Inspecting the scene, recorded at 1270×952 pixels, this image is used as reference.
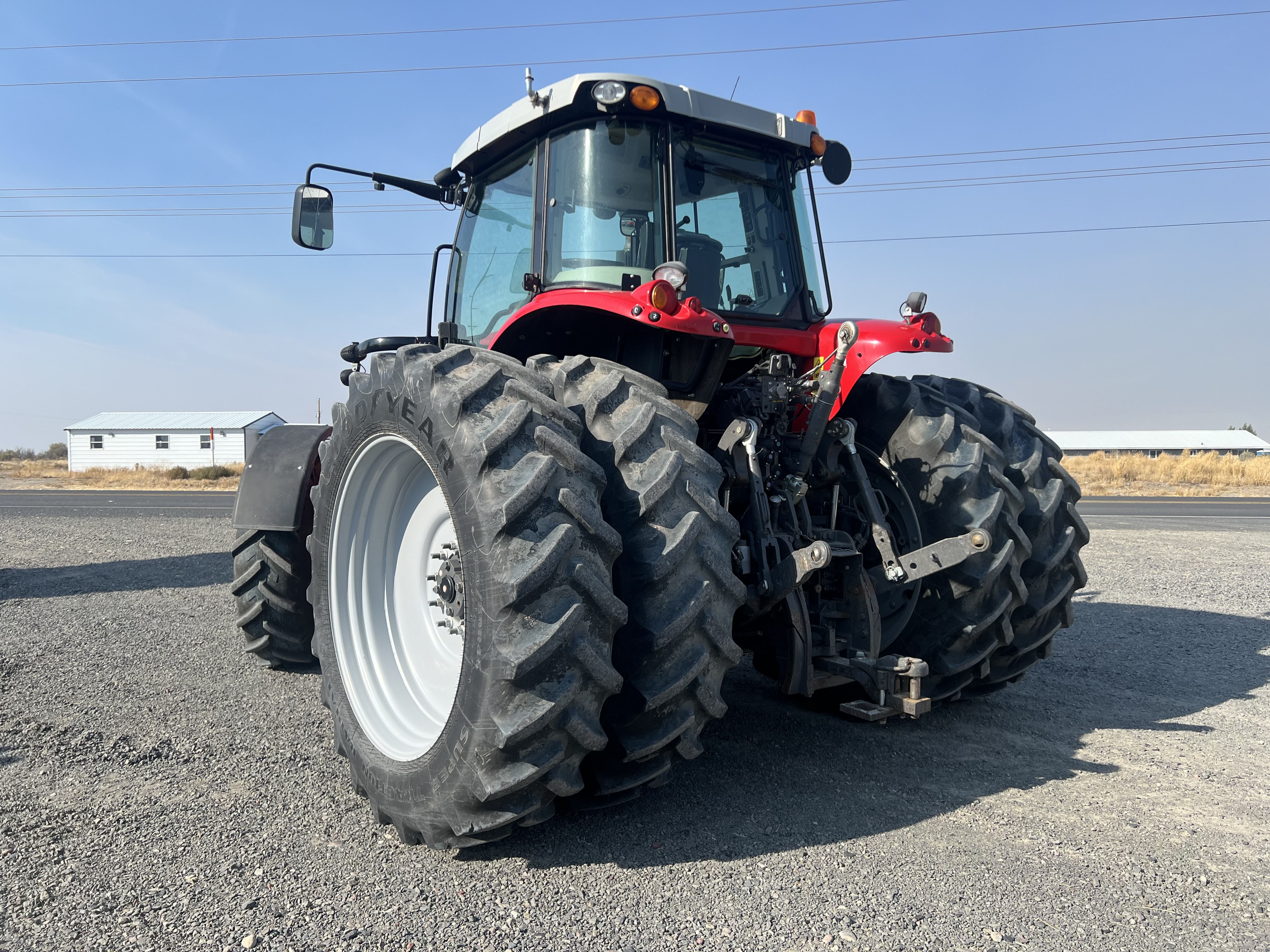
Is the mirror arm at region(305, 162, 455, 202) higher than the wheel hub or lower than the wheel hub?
higher

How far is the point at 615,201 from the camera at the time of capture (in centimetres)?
333

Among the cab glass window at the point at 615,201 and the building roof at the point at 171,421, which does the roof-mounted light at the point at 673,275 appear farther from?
the building roof at the point at 171,421

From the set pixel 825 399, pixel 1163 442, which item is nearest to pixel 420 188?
pixel 825 399

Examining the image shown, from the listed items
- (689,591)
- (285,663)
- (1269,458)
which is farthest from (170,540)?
(1269,458)

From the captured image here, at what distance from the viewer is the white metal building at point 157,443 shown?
1847 inches

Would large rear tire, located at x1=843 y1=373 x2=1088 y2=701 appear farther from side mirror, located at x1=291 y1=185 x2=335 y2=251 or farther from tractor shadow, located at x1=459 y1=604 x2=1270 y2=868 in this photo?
side mirror, located at x1=291 y1=185 x2=335 y2=251

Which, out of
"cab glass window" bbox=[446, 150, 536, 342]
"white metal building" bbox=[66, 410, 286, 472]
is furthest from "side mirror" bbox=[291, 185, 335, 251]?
"white metal building" bbox=[66, 410, 286, 472]

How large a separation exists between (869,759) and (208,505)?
759 inches

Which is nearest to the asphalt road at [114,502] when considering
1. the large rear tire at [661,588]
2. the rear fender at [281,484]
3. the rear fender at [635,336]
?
the rear fender at [281,484]

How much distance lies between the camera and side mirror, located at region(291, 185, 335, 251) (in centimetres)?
418

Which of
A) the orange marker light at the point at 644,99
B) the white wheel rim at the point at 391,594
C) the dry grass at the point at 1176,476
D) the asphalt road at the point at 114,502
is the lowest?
the asphalt road at the point at 114,502

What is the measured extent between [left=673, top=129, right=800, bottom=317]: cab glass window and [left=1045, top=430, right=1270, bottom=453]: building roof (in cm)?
6648

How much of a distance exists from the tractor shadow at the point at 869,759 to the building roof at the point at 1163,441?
64.8 meters

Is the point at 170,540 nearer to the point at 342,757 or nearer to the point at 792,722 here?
the point at 342,757
